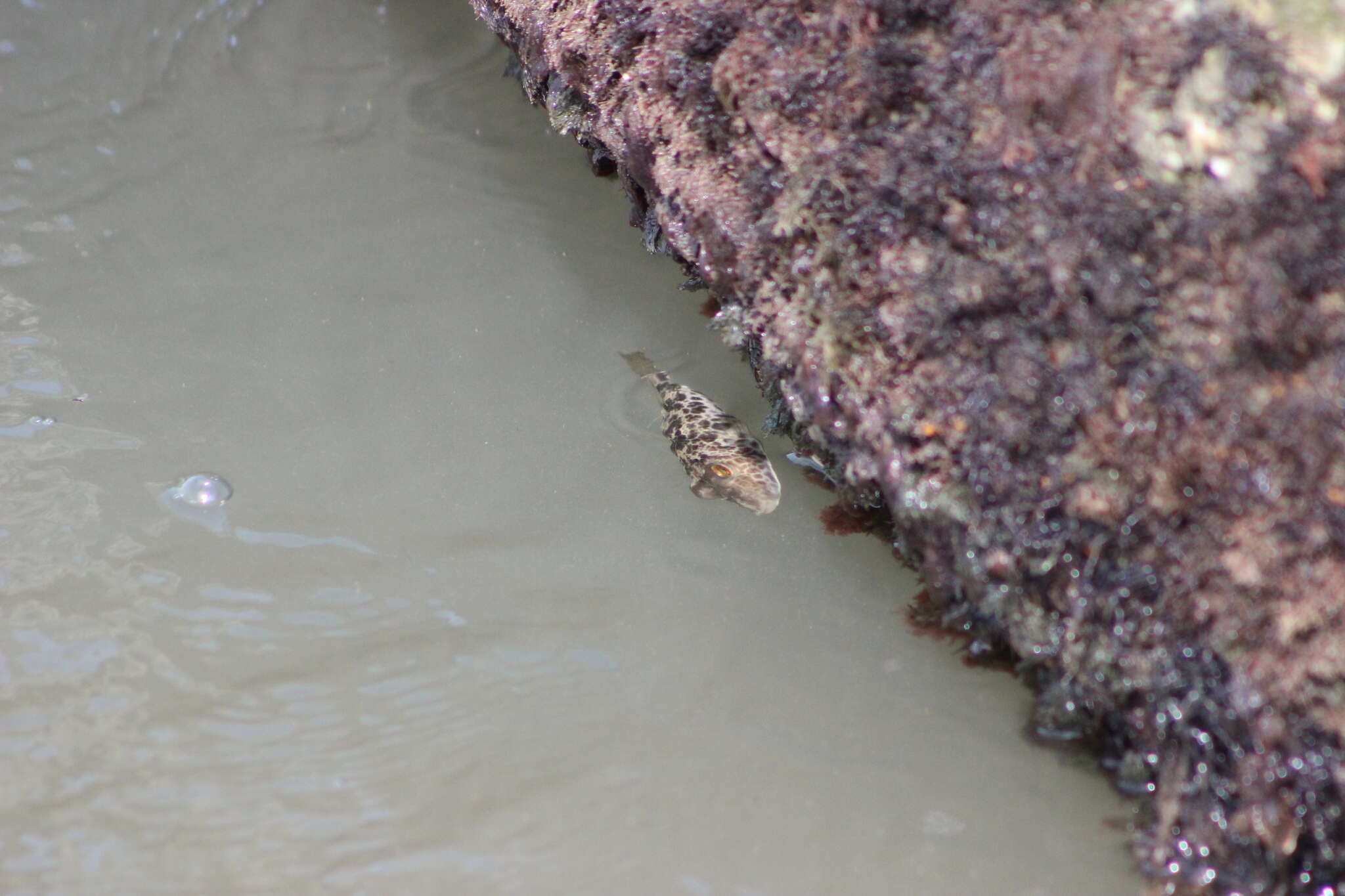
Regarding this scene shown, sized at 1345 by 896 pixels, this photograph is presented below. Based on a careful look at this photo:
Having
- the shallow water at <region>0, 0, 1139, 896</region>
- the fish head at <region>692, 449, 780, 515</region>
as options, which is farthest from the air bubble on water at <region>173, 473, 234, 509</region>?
the fish head at <region>692, 449, 780, 515</region>

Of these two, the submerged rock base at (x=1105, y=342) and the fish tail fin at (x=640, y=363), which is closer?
the submerged rock base at (x=1105, y=342)

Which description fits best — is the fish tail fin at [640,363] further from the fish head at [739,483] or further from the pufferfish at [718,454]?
the fish head at [739,483]

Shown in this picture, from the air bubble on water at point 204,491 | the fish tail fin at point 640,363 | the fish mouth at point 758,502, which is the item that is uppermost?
the fish tail fin at point 640,363

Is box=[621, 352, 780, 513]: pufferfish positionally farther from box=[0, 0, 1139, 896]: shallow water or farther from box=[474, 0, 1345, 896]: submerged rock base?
box=[474, 0, 1345, 896]: submerged rock base

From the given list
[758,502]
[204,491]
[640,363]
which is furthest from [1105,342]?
[204,491]

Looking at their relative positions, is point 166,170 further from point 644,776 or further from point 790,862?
point 790,862

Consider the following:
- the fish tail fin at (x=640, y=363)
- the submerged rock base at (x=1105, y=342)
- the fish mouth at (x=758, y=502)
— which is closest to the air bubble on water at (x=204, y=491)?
the fish tail fin at (x=640, y=363)

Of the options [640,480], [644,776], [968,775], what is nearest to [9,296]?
[640,480]
